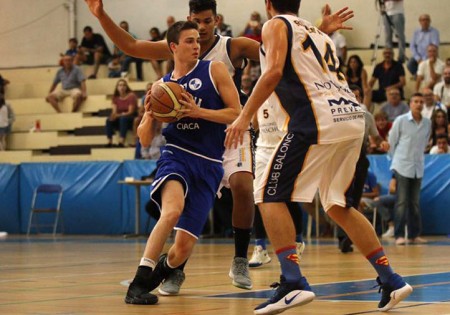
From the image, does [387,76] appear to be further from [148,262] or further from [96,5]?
[148,262]

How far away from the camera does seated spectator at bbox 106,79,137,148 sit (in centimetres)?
2202

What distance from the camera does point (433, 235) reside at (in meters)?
16.7

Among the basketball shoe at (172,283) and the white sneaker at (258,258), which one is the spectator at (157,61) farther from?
the basketball shoe at (172,283)

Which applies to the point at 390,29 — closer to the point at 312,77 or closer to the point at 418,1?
the point at 418,1

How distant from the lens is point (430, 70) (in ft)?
66.1

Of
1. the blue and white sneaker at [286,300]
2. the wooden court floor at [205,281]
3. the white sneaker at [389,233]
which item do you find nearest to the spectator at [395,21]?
the white sneaker at [389,233]

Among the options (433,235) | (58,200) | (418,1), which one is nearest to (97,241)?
(58,200)

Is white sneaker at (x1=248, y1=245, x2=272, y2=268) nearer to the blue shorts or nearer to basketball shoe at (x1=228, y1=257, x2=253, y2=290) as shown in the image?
basketball shoe at (x1=228, y1=257, x2=253, y2=290)

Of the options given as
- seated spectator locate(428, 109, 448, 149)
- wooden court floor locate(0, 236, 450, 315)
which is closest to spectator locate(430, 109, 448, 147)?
seated spectator locate(428, 109, 448, 149)

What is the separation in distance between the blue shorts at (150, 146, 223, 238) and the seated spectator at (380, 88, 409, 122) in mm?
12220

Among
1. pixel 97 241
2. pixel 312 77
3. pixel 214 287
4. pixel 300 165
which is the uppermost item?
pixel 312 77

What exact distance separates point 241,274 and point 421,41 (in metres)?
14.4

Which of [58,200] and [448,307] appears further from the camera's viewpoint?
[58,200]

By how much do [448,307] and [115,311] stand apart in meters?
1.92
